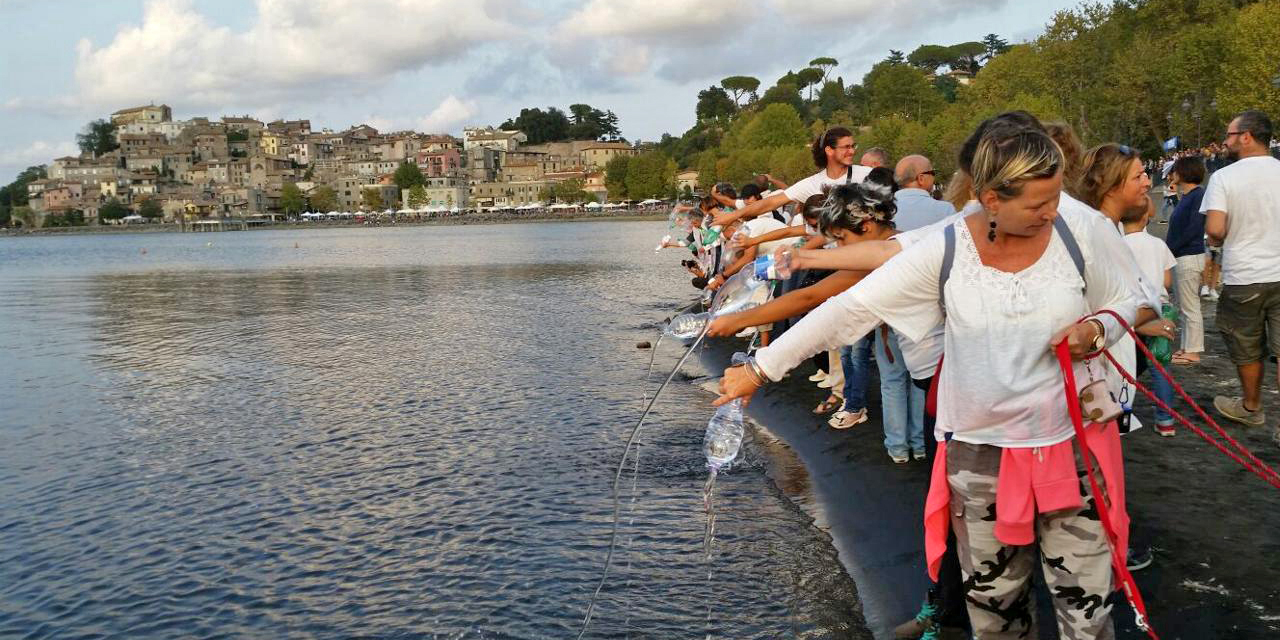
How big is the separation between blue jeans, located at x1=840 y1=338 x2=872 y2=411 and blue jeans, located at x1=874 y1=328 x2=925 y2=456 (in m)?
0.62

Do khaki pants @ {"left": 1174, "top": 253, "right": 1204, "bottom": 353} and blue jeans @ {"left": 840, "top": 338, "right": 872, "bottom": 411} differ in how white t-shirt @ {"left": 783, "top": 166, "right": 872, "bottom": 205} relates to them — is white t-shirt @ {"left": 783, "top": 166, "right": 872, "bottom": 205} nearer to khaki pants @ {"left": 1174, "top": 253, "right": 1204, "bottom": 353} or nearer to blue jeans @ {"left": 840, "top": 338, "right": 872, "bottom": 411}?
blue jeans @ {"left": 840, "top": 338, "right": 872, "bottom": 411}

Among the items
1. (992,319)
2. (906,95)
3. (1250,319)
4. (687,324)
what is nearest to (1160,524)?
(1250,319)

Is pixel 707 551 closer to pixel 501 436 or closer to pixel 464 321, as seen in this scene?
pixel 501 436

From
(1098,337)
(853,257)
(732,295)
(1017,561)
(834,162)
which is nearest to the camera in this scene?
(1098,337)

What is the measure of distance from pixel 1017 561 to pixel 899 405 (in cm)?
438

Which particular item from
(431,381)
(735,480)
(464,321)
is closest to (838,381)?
(735,480)

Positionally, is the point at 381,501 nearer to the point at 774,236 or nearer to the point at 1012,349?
the point at 774,236

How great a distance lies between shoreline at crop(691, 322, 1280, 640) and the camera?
15.5ft

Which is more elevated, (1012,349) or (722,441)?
(1012,349)

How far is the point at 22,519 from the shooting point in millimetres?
8719

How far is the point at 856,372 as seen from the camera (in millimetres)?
8883

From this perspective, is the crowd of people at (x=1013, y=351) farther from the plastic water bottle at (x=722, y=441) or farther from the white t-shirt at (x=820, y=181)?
the white t-shirt at (x=820, y=181)

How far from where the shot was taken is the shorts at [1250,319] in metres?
7.12

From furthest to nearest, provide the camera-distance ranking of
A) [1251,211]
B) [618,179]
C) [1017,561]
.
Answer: [618,179], [1251,211], [1017,561]
